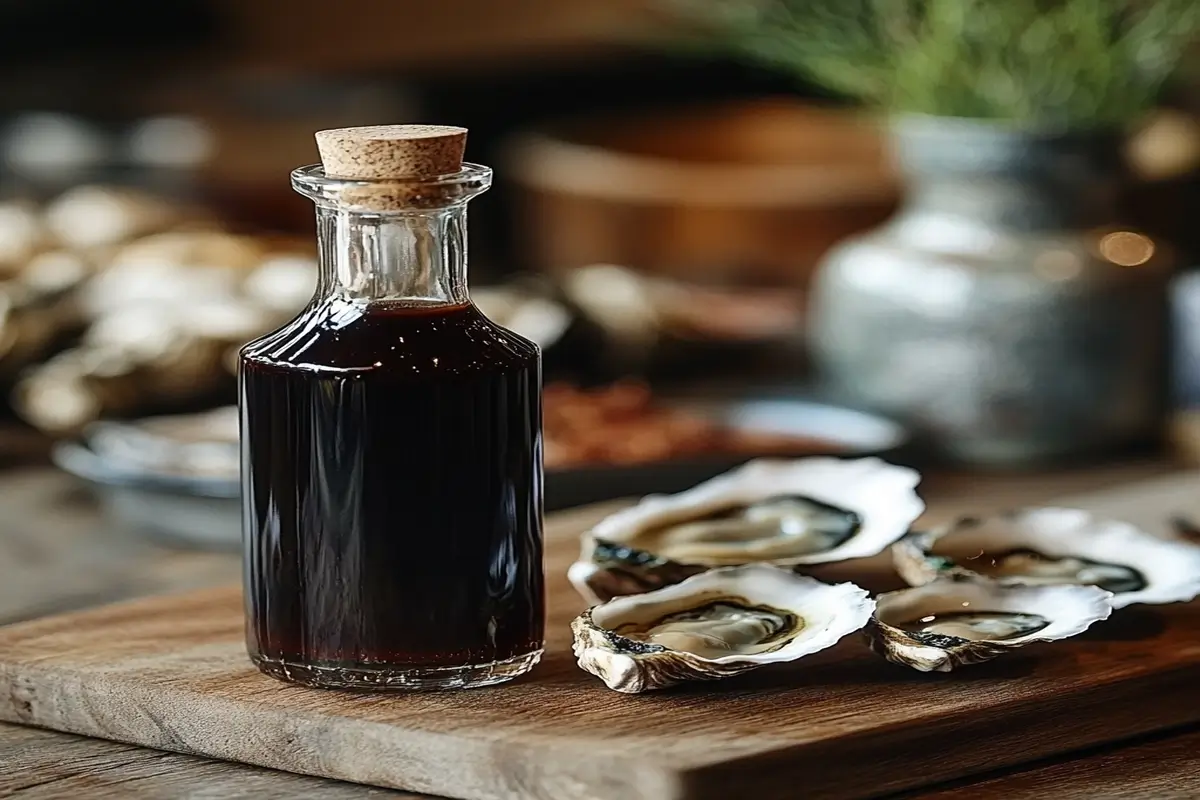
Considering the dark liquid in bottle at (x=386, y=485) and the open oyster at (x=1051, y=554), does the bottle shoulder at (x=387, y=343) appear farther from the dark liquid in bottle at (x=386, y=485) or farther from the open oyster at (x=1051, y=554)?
the open oyster at (x=1051, y=554)

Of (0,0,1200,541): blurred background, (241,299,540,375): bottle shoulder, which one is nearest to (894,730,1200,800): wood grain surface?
(241,299,540,375): bottle shoulder

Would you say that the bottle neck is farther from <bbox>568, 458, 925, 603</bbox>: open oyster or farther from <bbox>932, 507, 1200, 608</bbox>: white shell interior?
<bbox>932, 507, 1200, 608</bbox>: white shell interior

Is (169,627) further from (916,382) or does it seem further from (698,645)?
(916,382)

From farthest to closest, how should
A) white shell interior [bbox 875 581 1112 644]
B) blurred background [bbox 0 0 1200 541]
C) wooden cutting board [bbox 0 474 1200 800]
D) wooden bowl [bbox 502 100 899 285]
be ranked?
wooden bowl [bbox 502 100 899 285] → blurred background [bbox 0 0 1200 541] → white shell interior [bbox 875 581 1112 644] → wooden cutting board [bbox 0 474 1200 800]

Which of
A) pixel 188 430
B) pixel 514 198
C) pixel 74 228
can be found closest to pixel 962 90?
pixel 188 430

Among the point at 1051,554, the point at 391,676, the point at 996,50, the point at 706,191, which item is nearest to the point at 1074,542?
the point at 1051,554
